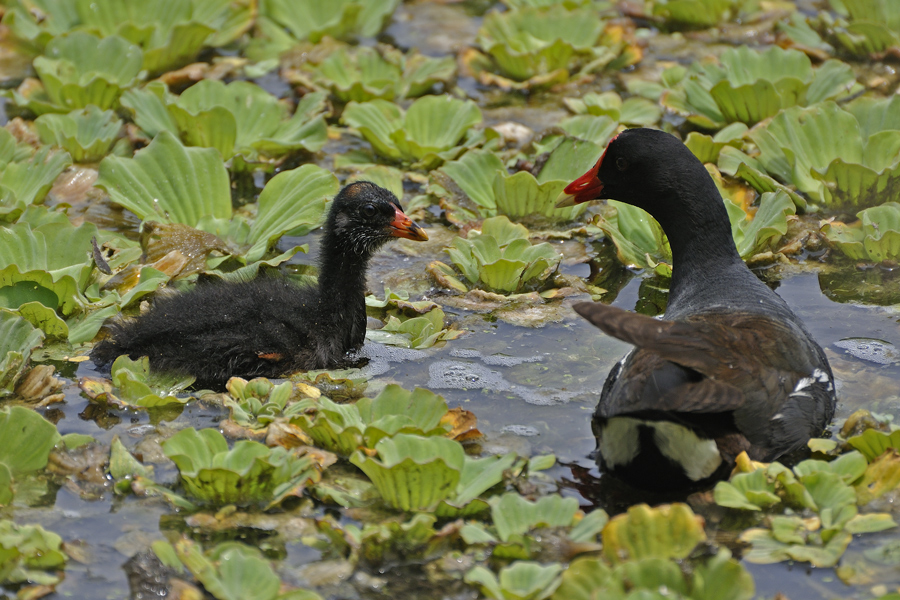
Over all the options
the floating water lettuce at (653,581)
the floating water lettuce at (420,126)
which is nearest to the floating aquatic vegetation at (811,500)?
the floating water lettuce at (653,581)

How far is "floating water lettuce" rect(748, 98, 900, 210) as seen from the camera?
514 centimetres

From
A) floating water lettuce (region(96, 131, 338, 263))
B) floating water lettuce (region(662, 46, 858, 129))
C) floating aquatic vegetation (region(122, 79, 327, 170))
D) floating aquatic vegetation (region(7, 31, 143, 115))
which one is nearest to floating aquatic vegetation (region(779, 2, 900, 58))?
floating water lettuce (region(662, 46, 858, 129))

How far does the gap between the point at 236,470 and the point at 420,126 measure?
310 centimetres

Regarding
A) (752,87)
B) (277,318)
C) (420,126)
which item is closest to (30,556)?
(277,318)

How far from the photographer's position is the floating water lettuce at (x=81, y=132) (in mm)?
5703

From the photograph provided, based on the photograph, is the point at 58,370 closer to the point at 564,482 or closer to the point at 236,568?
the point at 236,568

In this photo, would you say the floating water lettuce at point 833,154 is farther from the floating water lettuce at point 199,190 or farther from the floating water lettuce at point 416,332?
the floating water lettuce at point 199,190

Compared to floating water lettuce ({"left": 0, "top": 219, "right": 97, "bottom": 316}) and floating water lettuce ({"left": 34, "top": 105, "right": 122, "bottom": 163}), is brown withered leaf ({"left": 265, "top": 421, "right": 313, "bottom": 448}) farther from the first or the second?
floating water lettuce ({"left": 34, "top": 105, "right": 122, "bottom": 163})

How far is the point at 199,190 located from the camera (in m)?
5.23

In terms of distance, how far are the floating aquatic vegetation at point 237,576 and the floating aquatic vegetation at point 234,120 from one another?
3.12m

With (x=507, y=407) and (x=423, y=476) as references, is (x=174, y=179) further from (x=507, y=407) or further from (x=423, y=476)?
(x=423, y=476)

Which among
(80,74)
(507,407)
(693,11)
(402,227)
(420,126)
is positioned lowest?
(507,407)

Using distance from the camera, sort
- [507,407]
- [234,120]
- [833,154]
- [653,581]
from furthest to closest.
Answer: [234,120] → [833,154] → [507,407] → [653,581]

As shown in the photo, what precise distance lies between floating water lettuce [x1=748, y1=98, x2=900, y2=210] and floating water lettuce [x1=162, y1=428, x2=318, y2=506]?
317cm
